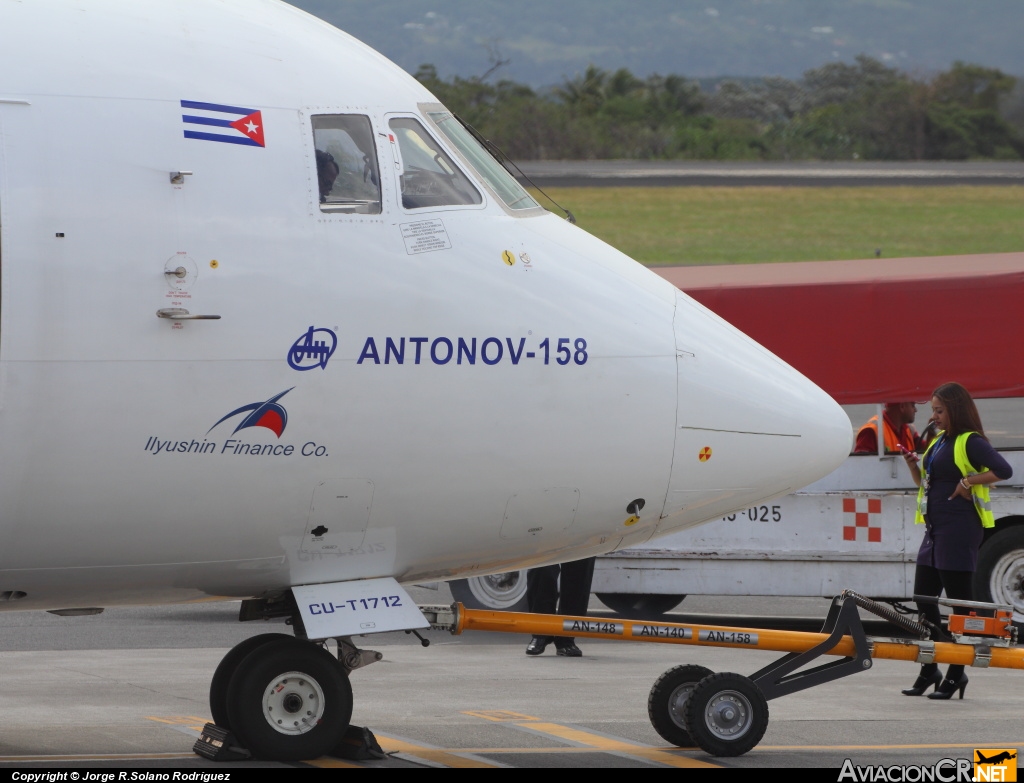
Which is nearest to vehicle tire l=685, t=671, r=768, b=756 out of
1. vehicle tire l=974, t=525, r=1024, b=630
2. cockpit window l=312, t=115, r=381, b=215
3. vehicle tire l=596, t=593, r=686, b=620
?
cockpit window l=312, t=115, r=381, b=215

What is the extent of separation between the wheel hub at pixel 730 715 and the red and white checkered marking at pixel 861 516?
4294mm

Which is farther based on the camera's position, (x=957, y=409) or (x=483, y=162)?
(x=957, y=409)

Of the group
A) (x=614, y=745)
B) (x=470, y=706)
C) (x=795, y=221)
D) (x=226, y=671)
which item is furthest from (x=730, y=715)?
(x=795, y=221)

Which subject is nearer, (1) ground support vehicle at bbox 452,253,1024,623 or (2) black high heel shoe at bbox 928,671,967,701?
(2) black high heel shoe at bbox 928,671,967,701

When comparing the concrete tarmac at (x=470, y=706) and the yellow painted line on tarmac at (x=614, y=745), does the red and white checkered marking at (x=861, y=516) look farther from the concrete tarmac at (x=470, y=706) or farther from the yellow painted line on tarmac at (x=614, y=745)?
the yellow painted line on tarmac at (x=614, y=745)

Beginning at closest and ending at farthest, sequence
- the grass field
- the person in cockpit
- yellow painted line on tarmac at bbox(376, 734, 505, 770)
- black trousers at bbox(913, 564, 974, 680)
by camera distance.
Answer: the person in cockpit
yellow painted line on tarmac at bbox(376, 734, 505, 770)
black trousers at bbox(913, 564, 974, 680)
the grass field

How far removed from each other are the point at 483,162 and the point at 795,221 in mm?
46047

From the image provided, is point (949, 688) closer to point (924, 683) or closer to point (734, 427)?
point (924, 683)

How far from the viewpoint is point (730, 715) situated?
8.05m

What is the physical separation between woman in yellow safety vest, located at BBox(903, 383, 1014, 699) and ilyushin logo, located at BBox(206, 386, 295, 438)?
4.87 m

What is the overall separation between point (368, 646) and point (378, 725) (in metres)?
3.21

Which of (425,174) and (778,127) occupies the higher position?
(778,127)

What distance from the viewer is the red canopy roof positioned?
12.1 meters

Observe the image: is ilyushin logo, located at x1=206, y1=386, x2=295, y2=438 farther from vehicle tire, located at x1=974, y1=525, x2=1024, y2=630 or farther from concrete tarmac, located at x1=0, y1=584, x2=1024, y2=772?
vehicle tire, located at x1=974, y1=525, x2=1024, y2=630
